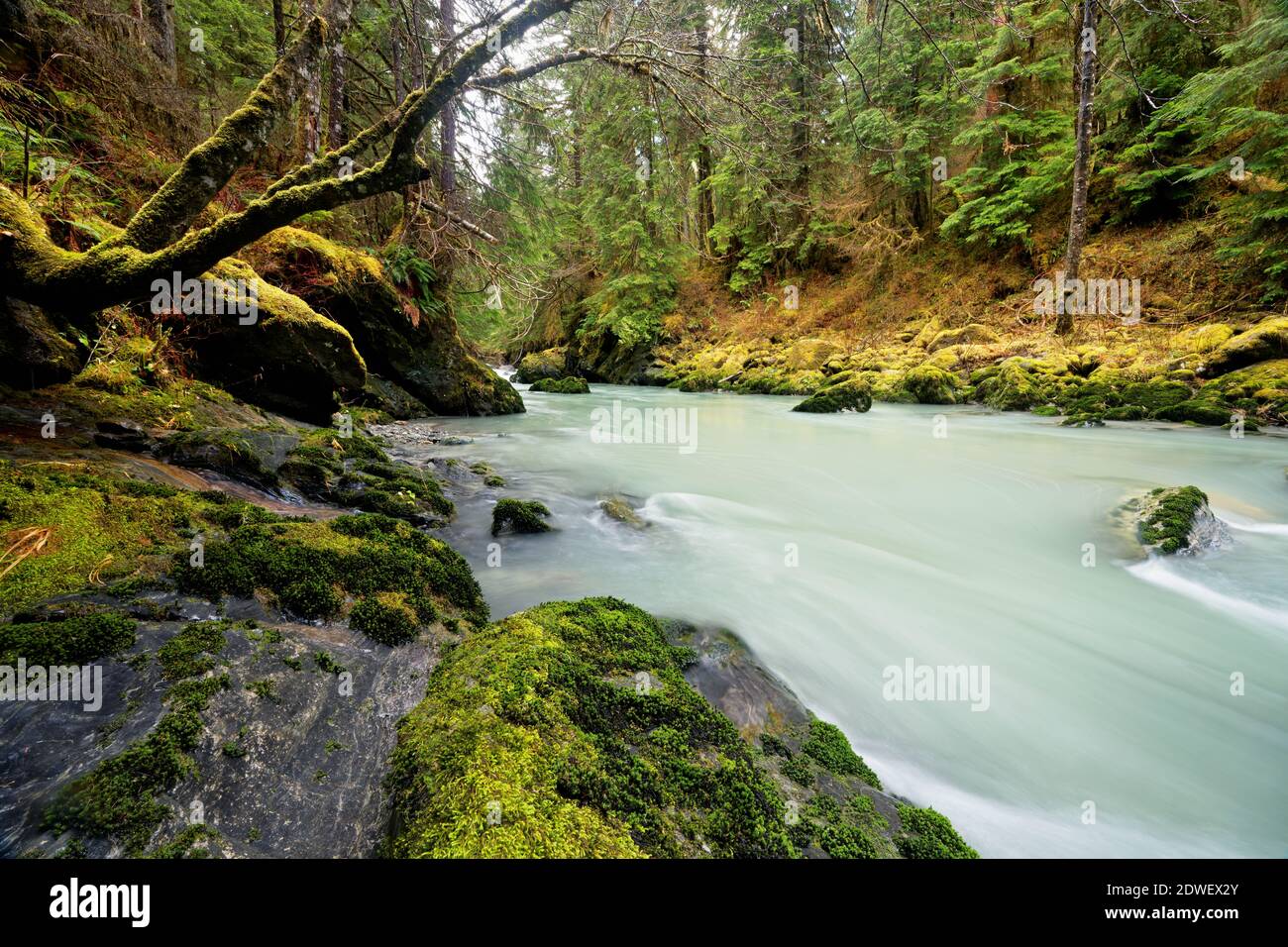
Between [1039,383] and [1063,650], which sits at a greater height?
[1039,383]

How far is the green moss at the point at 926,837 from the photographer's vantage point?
5.13 feet

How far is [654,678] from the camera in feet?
6.66

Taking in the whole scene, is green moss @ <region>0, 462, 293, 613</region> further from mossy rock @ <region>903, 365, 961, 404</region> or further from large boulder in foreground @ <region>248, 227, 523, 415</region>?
mossy rock @ <region>903, 365, 961, 404</region>

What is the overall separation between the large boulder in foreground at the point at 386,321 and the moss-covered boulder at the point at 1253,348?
1430cm

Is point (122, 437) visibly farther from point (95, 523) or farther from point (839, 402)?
point (839, 402)

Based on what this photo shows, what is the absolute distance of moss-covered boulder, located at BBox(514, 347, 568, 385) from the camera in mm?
26895

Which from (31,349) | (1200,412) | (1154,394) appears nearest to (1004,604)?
(31,349)

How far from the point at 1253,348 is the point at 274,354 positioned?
1570 cm

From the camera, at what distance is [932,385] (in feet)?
43.9

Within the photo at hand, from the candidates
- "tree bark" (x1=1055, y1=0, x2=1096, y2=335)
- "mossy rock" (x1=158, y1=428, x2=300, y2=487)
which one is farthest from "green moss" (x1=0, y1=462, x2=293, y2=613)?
"tree bark" (x1=1055, y1=0, x2=1096, y2=335)

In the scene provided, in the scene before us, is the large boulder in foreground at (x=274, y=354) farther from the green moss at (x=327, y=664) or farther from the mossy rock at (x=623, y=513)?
the green moss at (x=327, y=664)
